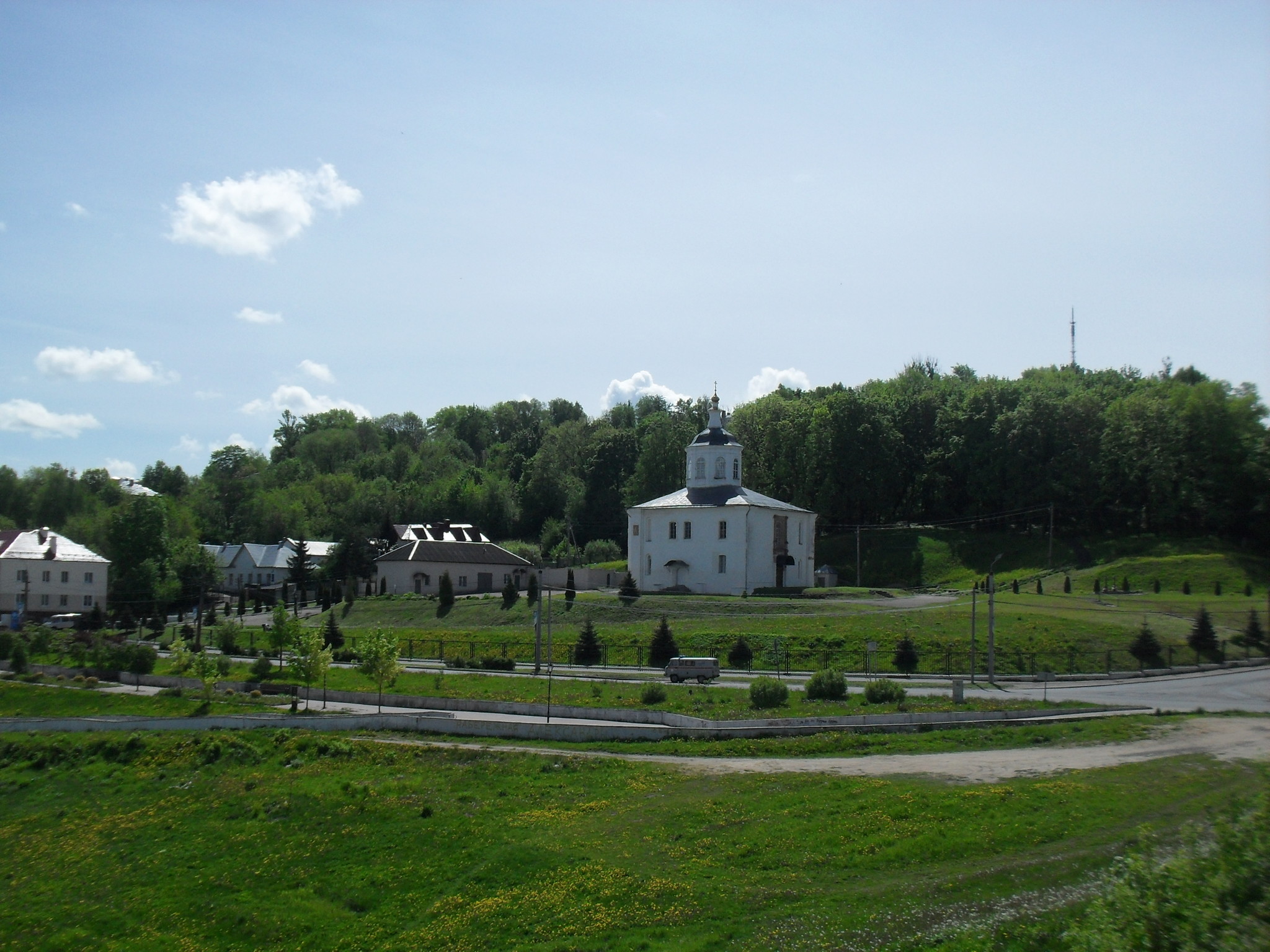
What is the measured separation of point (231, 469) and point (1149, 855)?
13654cm

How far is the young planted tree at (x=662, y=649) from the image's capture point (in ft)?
141

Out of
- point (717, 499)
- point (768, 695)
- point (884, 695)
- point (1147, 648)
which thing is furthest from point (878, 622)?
point (717, 499)

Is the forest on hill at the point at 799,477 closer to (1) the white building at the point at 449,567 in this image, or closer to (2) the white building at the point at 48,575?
(2) the white building at the point at 48,575

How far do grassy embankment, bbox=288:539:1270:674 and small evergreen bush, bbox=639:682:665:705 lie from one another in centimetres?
1027

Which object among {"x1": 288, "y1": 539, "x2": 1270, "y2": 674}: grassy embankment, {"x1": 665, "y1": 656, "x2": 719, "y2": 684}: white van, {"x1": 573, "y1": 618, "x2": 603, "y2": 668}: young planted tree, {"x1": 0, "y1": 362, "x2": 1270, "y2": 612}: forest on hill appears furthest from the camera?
{"x1": 0, "y1": 362, "x2": 1270, "y2": 612}: forest on hill

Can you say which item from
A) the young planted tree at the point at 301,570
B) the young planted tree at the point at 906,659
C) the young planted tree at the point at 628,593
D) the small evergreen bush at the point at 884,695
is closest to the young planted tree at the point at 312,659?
the small evergreen bush at the point at 884,695

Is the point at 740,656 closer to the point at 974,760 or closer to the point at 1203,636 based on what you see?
the point at 974,760

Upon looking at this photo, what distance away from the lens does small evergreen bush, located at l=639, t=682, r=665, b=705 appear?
3278 cm

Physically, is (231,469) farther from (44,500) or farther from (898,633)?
(898,633)

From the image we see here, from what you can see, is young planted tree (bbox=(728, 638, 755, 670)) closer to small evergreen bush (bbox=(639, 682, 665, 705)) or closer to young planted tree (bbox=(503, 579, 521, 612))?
small evergreen bush (bbox=(639, 682, 665, 705))

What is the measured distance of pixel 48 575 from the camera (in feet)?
241

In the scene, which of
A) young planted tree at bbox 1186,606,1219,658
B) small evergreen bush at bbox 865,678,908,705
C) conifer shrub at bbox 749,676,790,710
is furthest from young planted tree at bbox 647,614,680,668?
young planted tree at bbox 1186,606,1219,658

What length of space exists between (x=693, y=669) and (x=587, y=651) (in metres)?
7.73

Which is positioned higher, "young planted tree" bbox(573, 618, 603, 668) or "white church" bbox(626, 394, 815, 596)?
"white church" bbox(626, 394, 815, 596)
